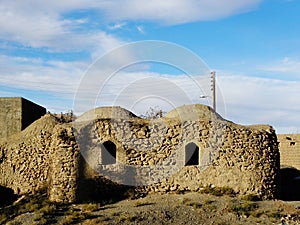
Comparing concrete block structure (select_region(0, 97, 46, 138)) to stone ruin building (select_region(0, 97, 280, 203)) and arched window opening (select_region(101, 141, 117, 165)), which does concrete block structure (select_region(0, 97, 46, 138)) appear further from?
arched window opening (select_region(101, 141, 117, 165))

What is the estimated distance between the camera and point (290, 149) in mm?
29047

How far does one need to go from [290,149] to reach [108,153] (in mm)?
14031

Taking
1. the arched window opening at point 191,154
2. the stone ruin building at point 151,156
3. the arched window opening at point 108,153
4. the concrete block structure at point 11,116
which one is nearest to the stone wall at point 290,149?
the stone ruin building at point 151,156

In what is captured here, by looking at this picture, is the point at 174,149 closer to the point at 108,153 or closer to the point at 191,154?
the point at 191,154

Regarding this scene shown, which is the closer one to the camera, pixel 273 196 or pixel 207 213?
pixel 207 213

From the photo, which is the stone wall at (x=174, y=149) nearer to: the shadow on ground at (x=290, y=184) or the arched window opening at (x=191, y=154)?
the arched window opening at (x=191, y=154)

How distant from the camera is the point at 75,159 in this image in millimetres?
18734

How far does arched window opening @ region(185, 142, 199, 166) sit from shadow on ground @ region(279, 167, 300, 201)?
410 centimetres

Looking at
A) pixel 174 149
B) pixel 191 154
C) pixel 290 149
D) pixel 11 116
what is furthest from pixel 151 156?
pixel 290 149

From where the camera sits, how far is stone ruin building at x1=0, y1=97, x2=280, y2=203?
743 inches

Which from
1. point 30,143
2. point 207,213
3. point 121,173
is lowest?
point 207,213

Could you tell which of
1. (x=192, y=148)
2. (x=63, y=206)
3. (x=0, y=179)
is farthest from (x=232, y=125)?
(x=0, y=179)

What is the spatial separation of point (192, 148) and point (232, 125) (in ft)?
7.66

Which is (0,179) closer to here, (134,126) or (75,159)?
(75,159)
